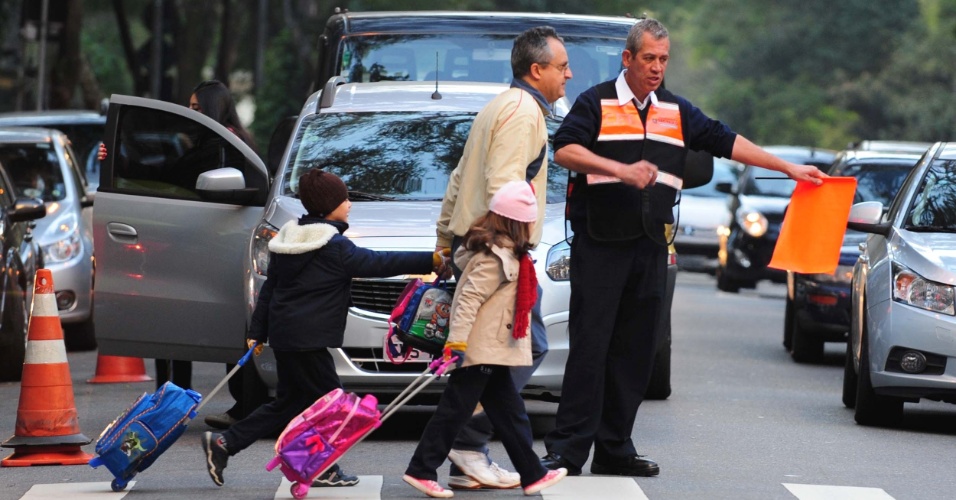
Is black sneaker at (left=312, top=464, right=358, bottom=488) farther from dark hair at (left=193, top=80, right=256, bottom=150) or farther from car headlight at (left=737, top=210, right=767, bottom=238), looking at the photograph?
car headlight at (left=737, top=210, right=767, bottom=238)

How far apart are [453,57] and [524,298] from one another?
239 inches

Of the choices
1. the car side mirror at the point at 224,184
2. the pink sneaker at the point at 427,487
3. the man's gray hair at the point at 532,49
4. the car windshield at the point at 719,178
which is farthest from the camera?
the car windshield at the point at 719,178

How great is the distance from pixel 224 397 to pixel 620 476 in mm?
4238

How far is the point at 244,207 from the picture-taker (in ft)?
33.9

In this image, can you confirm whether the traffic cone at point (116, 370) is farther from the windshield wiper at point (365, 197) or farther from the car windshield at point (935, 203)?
the car windshield at point (935, 203)

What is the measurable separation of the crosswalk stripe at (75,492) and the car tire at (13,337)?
4.88m

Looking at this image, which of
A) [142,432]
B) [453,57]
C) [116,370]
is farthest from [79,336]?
[142,432]

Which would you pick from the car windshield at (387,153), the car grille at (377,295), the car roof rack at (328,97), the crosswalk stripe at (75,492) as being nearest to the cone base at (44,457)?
the crosswalk stripe at (75,492)

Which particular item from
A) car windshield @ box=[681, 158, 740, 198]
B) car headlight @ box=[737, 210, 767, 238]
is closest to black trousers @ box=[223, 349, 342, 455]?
car headlight @ box=[737, 210, 767, 238]

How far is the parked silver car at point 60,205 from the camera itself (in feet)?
49.6

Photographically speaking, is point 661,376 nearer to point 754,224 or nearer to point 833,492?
point 833,492

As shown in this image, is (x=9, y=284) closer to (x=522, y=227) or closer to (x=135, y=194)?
(x=135, y=194)

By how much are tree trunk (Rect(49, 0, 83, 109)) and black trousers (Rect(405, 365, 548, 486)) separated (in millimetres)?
21975

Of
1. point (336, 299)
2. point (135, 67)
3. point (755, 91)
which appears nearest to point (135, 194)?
point (336, 299)
